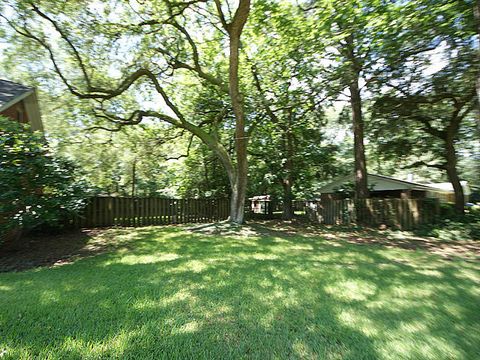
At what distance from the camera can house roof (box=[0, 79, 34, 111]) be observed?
7.41 metres

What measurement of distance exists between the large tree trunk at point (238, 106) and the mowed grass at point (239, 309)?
6193 mm

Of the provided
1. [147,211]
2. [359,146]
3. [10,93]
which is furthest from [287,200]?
[10,93]

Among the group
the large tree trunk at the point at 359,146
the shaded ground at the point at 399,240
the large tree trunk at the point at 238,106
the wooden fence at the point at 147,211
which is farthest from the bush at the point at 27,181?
the large tree trunk at the point at 359,146

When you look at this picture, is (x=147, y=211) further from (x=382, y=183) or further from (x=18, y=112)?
(x=382, y=183)

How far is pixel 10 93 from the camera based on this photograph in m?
8.04

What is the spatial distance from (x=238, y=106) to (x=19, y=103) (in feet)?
27.0

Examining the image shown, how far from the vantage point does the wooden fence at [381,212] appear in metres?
11.7

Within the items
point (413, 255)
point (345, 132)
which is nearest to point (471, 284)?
point (413, 255)

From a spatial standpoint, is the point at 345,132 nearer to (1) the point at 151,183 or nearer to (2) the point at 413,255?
(2) the point at 413,255

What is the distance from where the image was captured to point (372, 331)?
2873 mm

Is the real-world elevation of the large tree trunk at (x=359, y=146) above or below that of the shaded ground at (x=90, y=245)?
above

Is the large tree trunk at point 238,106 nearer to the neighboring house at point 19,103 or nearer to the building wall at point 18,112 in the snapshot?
the neighboring house at point 19,103

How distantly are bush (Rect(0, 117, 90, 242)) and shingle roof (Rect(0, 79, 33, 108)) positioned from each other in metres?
1.72

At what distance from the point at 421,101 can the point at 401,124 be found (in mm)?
1595
